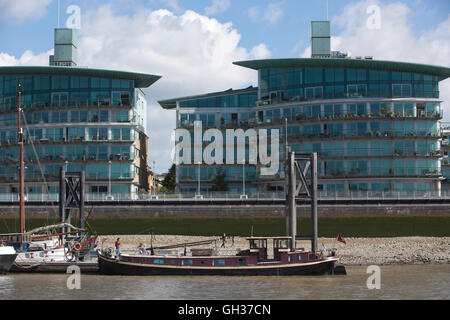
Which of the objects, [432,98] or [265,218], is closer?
[265,218]

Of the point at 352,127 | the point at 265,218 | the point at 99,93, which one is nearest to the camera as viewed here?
the point at 265,218

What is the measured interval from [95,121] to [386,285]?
61.9 m

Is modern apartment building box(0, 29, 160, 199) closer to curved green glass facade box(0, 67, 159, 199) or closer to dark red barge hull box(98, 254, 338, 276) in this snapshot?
curved green glass facade box(0, 67, 159, 199)

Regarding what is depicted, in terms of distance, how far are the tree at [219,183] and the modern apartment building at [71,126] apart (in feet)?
37.4

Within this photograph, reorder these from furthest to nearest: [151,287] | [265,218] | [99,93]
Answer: [99,93], [265,218], [151,287]

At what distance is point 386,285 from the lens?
48781mm

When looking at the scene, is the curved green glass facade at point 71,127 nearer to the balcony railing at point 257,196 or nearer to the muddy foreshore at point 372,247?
the balcony railing at point 257,196

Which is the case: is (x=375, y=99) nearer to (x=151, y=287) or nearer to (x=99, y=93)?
(x=99, y=93)

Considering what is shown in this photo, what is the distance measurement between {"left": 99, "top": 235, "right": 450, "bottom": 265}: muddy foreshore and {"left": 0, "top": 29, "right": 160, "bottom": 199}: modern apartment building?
69.5 ft

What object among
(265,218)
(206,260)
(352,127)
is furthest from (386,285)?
(352,127)

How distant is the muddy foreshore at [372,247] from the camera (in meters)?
65.3

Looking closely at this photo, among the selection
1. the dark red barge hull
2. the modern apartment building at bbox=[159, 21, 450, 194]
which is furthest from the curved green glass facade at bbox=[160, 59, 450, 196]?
the dark red barge hull

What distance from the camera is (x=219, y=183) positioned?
3939 inches

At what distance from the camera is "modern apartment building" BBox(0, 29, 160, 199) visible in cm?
10069
